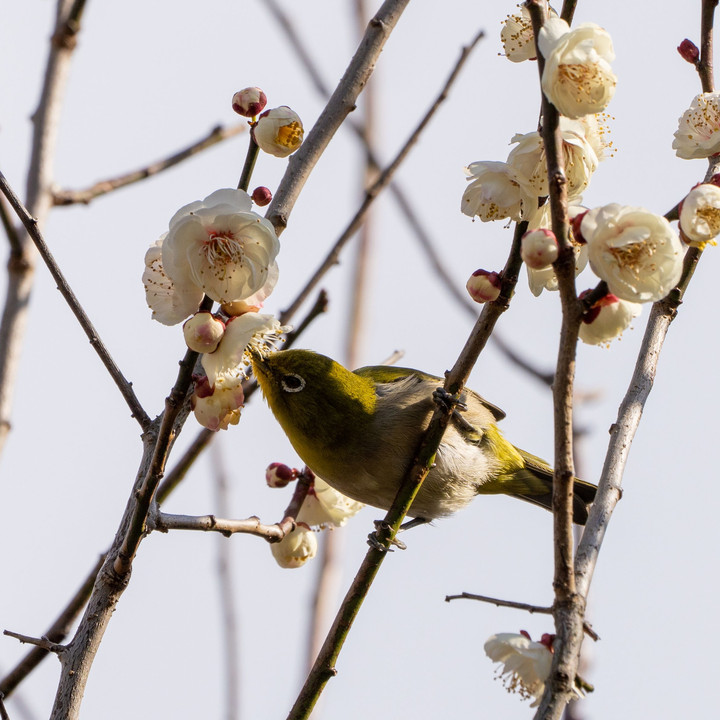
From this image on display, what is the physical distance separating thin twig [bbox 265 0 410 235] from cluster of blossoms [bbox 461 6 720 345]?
1.84ft

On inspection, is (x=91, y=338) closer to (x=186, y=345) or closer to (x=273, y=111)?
(x=186, y=345)

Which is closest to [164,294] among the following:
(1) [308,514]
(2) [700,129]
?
(1) [308,514]

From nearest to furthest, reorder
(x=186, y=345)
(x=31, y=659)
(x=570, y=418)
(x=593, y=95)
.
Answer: (x=570, y=418), (x=593, y=95), (x=186, y=345), (x=31, y=659)

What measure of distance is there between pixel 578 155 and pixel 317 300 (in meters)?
1.64

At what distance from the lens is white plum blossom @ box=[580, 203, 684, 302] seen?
2463 millimetres

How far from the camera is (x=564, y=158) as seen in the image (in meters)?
2.94

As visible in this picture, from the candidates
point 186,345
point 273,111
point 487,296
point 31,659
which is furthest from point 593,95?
point 31,659

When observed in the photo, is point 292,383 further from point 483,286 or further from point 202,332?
point 202,332

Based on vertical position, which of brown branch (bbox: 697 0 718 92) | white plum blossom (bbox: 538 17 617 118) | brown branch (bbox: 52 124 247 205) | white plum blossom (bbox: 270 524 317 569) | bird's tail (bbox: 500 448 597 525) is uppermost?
brown branch (bbox: 52 124 247 205)

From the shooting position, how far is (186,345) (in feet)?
8.88

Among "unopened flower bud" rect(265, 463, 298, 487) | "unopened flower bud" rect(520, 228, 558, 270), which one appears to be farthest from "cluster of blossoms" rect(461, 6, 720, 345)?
"unopened flower bud" rect(265, 463, 298, 487)

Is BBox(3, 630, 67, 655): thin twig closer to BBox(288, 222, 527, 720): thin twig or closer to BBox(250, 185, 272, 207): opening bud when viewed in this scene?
BBox(288, 222, 527, 720): thin twig

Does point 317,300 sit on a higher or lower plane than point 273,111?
higher

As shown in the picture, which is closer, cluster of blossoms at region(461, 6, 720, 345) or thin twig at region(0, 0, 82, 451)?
cluster of blossoms at region(461, 6, 720, 345)
